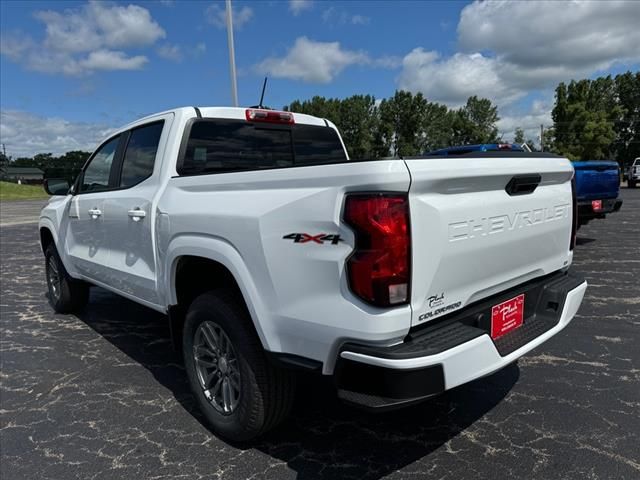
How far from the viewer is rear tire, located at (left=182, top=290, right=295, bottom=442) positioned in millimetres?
2498

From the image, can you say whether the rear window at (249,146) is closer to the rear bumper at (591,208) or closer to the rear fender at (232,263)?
the rear fender at (232,263)

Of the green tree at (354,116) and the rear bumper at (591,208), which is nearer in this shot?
the rear bumper at (591,208)

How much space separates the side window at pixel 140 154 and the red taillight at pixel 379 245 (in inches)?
80.5

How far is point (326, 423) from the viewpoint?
3.04 m

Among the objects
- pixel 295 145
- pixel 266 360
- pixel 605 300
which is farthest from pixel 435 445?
pixel 605 300

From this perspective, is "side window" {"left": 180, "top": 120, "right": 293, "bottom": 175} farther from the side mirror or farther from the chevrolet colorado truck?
the chevrolet colorado truck

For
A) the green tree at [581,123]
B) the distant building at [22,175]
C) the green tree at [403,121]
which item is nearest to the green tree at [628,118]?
the green tree at [581,123]

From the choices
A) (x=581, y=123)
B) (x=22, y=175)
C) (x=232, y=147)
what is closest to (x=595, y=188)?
(x=232, y=147)

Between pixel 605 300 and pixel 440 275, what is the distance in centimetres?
420

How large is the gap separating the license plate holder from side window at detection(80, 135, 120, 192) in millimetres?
3215

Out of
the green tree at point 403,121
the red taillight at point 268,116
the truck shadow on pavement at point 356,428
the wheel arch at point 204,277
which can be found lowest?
the truck shadow on pavement at point 356,428

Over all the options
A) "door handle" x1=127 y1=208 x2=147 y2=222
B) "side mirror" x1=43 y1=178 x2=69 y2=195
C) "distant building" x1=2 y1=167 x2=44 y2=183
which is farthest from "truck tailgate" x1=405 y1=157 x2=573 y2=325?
"distant building" x1=2 y1=167 x2=44 y2=183

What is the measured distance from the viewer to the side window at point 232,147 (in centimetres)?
341

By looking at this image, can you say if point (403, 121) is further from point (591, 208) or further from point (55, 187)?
point (55, 187)
